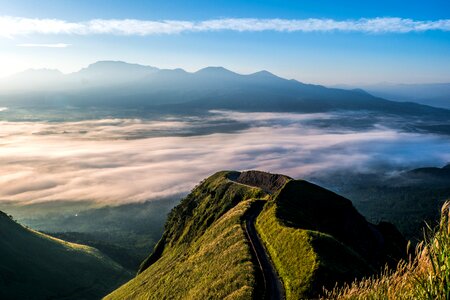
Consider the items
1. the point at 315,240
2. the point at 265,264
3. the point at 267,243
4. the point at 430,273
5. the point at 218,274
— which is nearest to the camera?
the point at 430,273

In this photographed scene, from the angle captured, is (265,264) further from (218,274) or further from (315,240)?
(315,240)

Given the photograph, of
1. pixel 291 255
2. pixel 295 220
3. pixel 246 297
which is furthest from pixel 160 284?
pixel 246 297

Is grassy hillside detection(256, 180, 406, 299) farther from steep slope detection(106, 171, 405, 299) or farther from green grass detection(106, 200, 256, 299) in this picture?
green grass detection(106, 200, 256, 299)

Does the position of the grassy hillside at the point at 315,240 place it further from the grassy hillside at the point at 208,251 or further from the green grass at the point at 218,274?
the grassy hillside at the point at 208,251

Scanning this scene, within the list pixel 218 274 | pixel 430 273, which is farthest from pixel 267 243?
pixel 430 273

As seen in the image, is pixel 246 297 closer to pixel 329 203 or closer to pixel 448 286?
pixel 448 286

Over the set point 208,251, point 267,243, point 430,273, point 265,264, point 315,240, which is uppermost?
point 430,273

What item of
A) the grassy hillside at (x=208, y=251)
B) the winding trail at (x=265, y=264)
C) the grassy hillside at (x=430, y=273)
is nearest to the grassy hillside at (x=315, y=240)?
the winding trail at (x=265, y=264)
